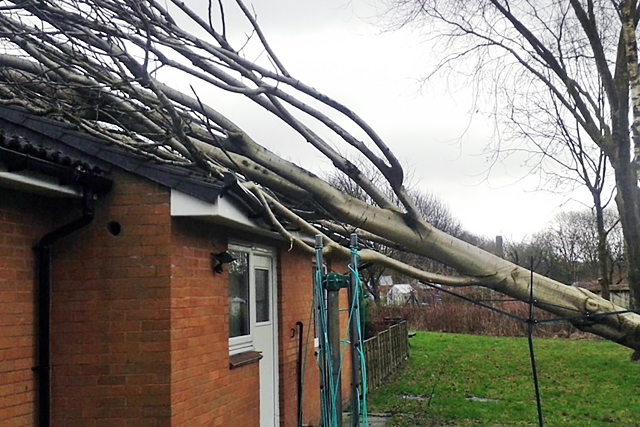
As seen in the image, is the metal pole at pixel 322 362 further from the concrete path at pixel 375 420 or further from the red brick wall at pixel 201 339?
the concrete path at pixel 375 420

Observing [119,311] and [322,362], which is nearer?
[322,362]

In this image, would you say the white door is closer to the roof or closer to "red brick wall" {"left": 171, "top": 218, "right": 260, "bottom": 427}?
"red brick wall" {"left": 171, "top": 218, "right": 260, "bottom": 427}

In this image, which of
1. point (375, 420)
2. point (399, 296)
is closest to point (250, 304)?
point (375, 420)

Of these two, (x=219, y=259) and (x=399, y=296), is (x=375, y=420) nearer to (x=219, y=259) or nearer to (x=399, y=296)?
(x=219, y=259)

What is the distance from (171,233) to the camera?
5.62 m

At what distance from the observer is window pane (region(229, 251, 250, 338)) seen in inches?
293

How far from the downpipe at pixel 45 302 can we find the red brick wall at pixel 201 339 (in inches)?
30.8

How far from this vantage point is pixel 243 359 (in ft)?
23.7

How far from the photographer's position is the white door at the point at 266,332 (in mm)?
8047

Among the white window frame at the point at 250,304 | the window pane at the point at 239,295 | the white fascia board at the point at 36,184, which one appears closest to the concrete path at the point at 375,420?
the white window frame at the point at 250,304

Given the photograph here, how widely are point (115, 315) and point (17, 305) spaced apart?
2.59 ft

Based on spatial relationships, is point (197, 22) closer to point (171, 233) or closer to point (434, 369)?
point (171, 233)

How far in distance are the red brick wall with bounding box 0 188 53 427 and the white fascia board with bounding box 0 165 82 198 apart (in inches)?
6.5

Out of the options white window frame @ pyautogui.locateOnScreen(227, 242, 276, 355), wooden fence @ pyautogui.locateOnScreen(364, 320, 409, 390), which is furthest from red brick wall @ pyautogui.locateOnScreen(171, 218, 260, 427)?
wooden fence @ pyautogui.locateOnScreen(364, 320, 409, 390)
